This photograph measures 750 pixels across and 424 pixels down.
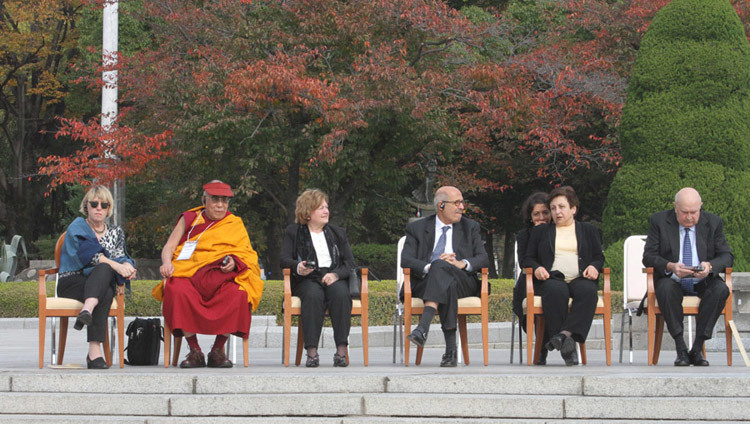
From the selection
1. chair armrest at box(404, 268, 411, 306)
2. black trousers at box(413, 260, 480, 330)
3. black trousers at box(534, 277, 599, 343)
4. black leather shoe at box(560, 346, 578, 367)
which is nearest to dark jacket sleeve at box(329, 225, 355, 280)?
chair armrest at box(404, 268, 411, 306)

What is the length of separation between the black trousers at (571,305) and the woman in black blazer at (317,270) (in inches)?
59.0

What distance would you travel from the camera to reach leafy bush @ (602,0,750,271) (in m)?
12.6

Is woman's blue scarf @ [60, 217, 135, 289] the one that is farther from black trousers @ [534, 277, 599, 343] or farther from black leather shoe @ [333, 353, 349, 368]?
black trousers @ [534, 277, 599, 343]

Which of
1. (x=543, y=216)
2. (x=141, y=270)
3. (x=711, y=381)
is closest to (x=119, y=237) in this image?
(x=543, y=216)

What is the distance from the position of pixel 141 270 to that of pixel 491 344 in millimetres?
15679

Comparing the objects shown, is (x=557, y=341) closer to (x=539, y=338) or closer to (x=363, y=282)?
(x=539, y=338)

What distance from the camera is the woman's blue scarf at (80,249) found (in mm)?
7910

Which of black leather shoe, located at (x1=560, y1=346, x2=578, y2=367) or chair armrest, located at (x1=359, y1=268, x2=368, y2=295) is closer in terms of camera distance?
black leather shoe, located at (x1=560, y1=346, x2=578, y2=367)

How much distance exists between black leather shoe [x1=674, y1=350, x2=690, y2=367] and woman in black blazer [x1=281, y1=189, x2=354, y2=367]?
7.99ft

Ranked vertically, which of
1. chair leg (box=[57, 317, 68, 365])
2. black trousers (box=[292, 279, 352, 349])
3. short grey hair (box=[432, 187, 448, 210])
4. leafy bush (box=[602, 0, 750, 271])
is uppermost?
leafy bush (box=[602, 0, 750, 271])

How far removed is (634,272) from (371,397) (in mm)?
3548

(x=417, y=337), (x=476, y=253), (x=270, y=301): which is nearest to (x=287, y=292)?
(x=417, y=337)

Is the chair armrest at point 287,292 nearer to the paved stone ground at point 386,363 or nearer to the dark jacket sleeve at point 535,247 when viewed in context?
the paved stone ground at point 386,363

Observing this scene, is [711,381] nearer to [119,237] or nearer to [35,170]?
[119,237]
